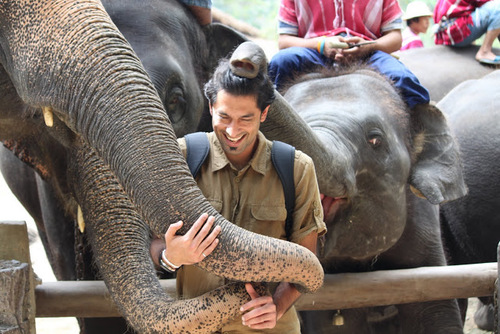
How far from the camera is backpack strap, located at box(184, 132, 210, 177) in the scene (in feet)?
6.84

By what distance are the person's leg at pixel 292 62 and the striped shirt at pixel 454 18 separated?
237cm

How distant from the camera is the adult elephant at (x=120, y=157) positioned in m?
1.84

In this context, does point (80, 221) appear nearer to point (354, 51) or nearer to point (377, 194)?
point (377, 194)

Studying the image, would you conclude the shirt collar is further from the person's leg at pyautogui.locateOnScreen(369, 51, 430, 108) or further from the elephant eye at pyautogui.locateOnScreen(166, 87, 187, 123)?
the person's leg at pyautogui.locateOnScreen(369, 51, 430, 108)

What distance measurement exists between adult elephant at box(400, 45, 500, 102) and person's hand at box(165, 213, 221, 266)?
425 centimetres

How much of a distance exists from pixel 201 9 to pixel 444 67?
9.63 ft

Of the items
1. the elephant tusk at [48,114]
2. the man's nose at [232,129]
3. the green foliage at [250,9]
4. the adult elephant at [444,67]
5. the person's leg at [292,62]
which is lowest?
the green foliage at [250,9]

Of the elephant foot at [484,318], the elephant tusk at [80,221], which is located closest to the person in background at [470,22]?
the elephant foot at [484,318]

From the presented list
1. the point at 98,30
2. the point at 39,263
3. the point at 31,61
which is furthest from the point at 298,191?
the point at 39,263

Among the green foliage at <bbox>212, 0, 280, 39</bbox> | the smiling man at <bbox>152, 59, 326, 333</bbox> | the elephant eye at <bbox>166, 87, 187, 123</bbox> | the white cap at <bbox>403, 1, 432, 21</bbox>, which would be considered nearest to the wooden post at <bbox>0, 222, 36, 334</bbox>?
the smiling man at <bbox>152, 59, 326, 333</bbox>

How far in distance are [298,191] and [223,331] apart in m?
0.45

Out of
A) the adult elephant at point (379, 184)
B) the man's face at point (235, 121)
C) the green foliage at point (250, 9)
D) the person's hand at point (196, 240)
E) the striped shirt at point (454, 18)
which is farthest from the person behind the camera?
the green foliage at point (250, 9)

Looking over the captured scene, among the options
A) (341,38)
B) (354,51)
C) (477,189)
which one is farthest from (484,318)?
(341,38)

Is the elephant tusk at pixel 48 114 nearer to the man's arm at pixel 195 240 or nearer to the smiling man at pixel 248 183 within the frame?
the smiling man at pixel 248 183
